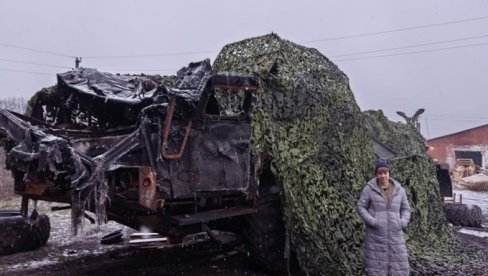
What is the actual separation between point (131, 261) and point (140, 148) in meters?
2.67

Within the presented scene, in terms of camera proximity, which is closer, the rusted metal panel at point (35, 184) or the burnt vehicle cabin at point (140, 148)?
the burnt vehicle cabin at point (140, 148)

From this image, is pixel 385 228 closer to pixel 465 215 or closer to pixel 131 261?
pixel 131 261

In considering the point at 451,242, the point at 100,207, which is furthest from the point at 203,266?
the point at 451,242

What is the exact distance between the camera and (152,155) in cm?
463

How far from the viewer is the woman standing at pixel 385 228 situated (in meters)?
4.61

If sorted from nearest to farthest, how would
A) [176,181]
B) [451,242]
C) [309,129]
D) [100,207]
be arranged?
1. [100,207]
2. [176,181]
3. [309,129]
4. [451,242]

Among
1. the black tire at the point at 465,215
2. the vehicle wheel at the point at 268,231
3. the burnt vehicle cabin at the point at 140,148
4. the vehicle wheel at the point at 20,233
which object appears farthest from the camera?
the black tire at the point at 465,215

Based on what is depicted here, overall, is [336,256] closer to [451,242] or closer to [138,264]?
[138,264]

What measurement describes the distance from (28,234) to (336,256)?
4.33 metres

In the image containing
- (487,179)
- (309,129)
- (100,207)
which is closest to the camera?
(100,207)

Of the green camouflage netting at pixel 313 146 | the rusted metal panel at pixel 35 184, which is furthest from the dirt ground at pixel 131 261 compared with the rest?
the rusted metal panel at pixel 35 184

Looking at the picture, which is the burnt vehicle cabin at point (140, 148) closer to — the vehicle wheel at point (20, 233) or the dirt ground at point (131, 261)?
the dirt ground at point (131, 261)

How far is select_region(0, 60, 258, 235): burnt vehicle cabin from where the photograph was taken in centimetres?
432

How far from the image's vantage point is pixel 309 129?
6.47 meters
